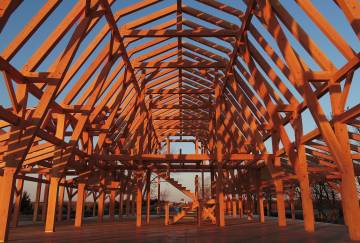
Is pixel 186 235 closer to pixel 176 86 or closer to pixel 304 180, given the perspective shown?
pixel 304 180

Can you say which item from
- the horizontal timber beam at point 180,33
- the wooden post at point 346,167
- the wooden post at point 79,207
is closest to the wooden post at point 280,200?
the wooden post at point 346,167

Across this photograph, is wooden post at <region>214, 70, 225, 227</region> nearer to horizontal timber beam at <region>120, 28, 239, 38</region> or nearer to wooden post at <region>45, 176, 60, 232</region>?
horizontal timber beam at <region>120, 28, 239, 38</region>

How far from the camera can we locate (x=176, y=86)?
1752 centimetres

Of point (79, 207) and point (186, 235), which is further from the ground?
point (79, 207)

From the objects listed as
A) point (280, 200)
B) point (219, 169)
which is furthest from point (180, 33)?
A: point (280, 200)

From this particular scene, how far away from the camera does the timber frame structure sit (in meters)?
6.92

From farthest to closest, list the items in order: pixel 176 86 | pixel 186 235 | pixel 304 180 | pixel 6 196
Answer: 1. pixel 176 86
2. pixel 304 180
3. pixel 186 235
4. pixel 6 196

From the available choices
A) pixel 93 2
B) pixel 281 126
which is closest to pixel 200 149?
pixel 281 126

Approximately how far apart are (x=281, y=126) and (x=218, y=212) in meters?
4.53

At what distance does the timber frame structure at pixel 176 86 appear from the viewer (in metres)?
6.92

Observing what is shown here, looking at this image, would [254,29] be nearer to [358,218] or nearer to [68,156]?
[358,218]

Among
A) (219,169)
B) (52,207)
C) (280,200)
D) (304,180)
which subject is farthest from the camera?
(219,169)

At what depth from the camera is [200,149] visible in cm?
2808

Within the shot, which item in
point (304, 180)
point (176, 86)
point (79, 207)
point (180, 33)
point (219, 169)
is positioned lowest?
point (79, 207)
